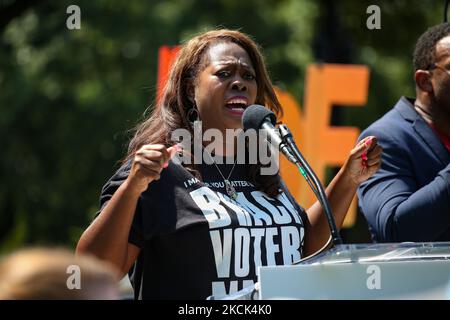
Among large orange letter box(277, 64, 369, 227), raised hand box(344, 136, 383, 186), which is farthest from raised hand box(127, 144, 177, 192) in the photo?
large orange letter box(277, 64, 369, 227)

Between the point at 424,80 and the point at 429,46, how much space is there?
0.15 metres

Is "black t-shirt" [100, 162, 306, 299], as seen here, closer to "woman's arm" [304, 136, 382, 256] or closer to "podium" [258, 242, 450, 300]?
"woman's arm" [304, 136, 382, 256]

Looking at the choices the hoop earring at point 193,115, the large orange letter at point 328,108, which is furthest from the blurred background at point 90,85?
the hoop earring at point 193,115

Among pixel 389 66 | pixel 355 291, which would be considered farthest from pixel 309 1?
pixel 355 291

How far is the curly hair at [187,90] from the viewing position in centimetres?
329

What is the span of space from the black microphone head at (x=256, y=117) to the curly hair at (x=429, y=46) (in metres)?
1.15

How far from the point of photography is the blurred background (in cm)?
1402

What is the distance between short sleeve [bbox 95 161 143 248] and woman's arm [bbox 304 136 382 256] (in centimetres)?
67

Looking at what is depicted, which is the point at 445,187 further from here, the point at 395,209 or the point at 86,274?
the point at 86,274

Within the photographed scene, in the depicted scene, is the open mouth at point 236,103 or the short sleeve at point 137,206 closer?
the short sleeve at point 137,206

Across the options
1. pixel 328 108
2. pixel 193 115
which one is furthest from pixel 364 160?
pixel 328 108
